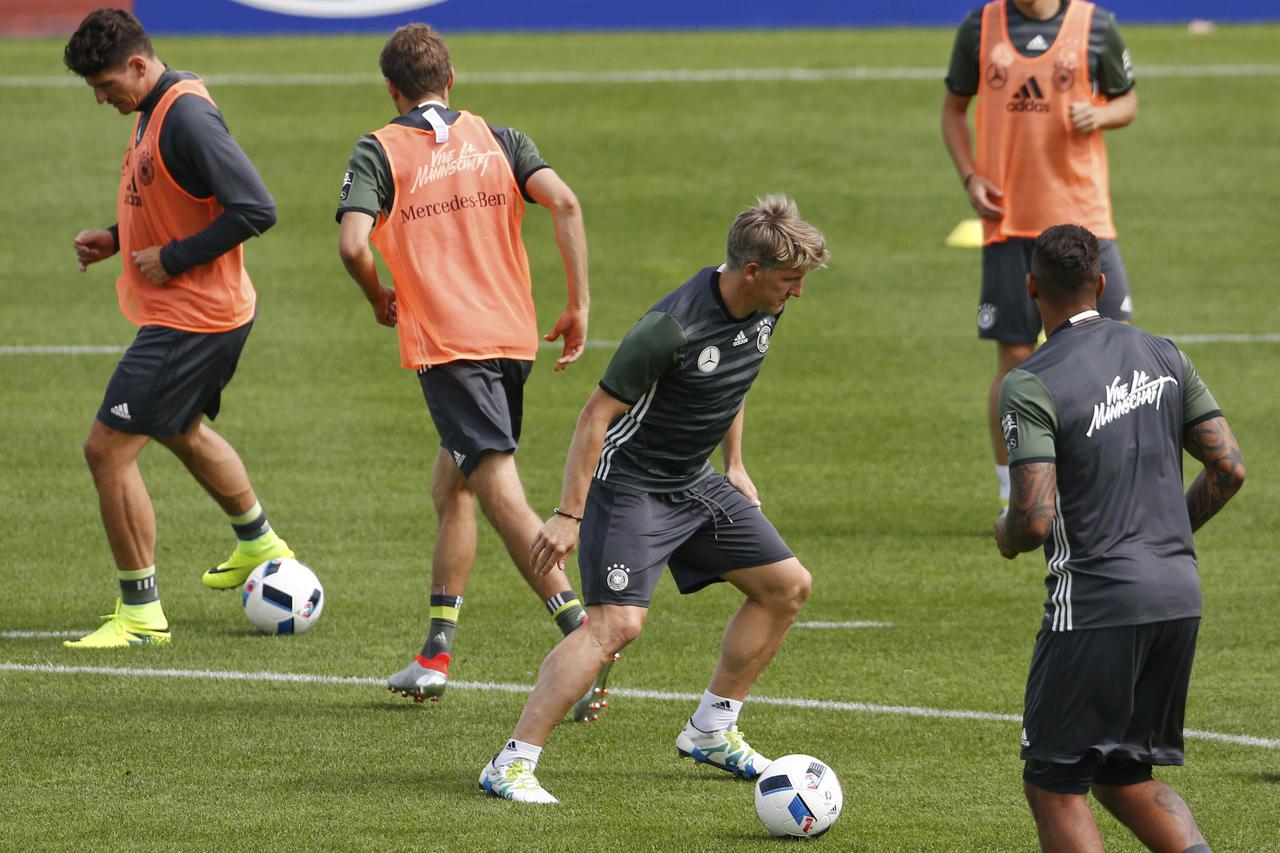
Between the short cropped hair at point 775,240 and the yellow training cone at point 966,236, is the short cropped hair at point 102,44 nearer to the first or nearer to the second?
the short cropped hair at point 775,240

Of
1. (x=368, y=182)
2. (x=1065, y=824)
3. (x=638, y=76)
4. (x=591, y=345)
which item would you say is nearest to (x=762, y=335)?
(x=368, y=182)

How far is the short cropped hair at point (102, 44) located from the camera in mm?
8297

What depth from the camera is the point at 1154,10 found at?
912 inches

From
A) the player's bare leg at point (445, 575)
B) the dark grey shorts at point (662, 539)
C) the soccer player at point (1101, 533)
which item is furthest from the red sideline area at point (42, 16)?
the soccer player at point (1101, 533)

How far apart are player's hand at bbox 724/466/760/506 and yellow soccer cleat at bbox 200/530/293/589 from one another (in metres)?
2.92

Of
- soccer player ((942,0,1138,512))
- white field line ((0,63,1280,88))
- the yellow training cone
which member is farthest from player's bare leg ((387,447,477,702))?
white field line ((0,63,1280,88))

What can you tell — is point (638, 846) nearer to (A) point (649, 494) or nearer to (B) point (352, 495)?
(A) point (649, 494)

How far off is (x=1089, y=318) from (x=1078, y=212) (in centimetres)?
536

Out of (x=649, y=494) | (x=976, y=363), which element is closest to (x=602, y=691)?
(x=649, y=494)

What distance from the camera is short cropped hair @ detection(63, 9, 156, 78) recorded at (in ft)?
27.2

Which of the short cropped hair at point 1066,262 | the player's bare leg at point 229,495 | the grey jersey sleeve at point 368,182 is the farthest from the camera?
the player's bare leg at point 229,495

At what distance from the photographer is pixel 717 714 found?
6867 millimetres

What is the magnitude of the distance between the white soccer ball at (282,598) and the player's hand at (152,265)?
4.26 feet

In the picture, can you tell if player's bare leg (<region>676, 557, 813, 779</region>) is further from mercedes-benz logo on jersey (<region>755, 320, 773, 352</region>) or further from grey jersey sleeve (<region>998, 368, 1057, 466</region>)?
grey jersey sleeve (<region>998, 368, 1057, 466</region>)
